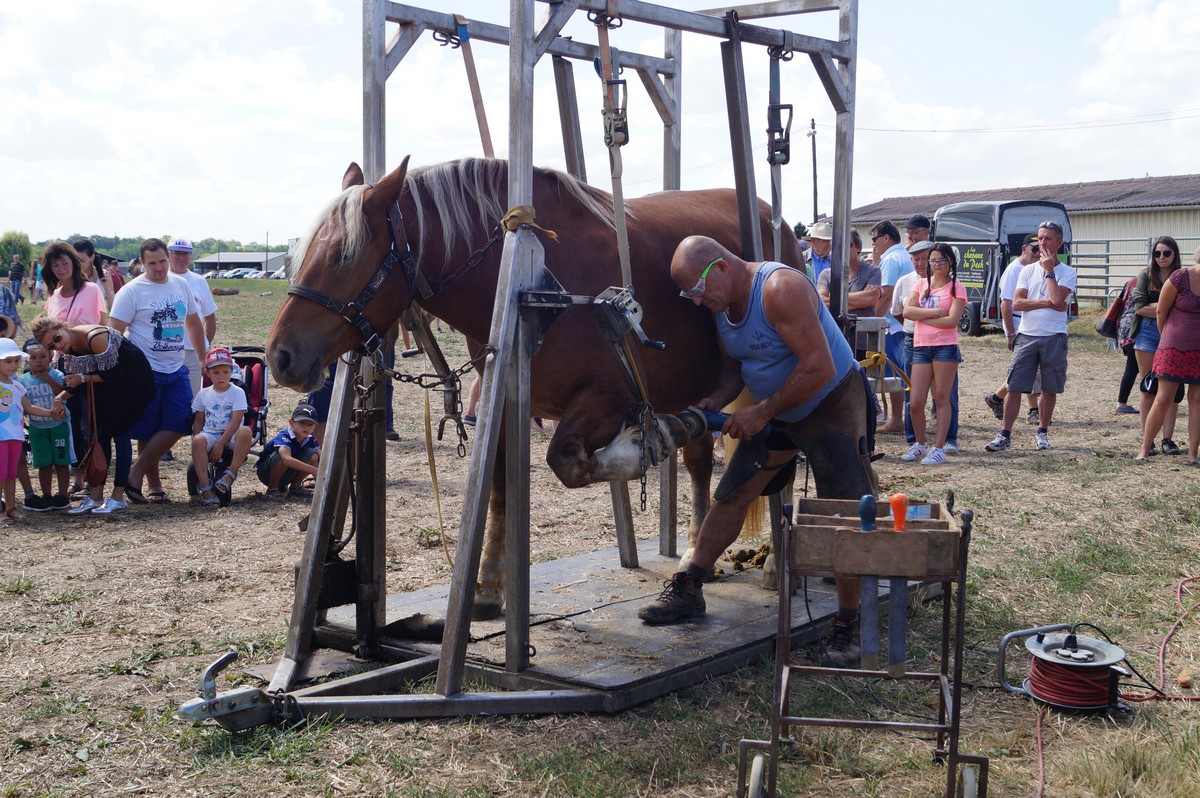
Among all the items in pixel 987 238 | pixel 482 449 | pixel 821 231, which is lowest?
pixel 482 449

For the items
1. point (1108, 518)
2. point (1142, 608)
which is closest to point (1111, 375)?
point (1108, 518)

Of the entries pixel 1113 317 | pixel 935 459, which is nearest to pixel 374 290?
pixel 935 459

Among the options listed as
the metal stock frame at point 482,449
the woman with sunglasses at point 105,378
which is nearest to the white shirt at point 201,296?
the woman with sunglasses at point 105,378

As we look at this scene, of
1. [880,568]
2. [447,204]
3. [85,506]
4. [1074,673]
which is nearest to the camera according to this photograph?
[880,568]

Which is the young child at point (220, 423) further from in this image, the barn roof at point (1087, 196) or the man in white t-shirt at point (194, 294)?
the barn roof at point (1087, 196)

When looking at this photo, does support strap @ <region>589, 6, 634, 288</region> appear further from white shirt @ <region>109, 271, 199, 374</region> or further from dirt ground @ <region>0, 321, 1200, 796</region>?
white shirt @ <region>109, 271, 199, 374</region>

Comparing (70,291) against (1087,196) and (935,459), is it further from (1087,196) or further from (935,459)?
(1087,196)

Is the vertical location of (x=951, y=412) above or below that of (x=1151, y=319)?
below

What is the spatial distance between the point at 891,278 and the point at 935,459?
2.08m

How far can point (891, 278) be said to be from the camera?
34.8 ft

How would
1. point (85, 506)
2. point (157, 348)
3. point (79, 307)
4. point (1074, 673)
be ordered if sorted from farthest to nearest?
1. point (79, 307)
2. point (157, 348)
3. point (85, 506)
4. point (1074, 673)

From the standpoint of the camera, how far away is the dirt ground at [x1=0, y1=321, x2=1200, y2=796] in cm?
351

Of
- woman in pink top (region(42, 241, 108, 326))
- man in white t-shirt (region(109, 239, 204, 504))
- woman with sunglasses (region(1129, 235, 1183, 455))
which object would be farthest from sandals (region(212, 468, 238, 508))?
woman with sunglasses (region(1129, 235, 1183, 455))

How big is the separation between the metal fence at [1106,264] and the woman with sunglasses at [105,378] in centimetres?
2153
